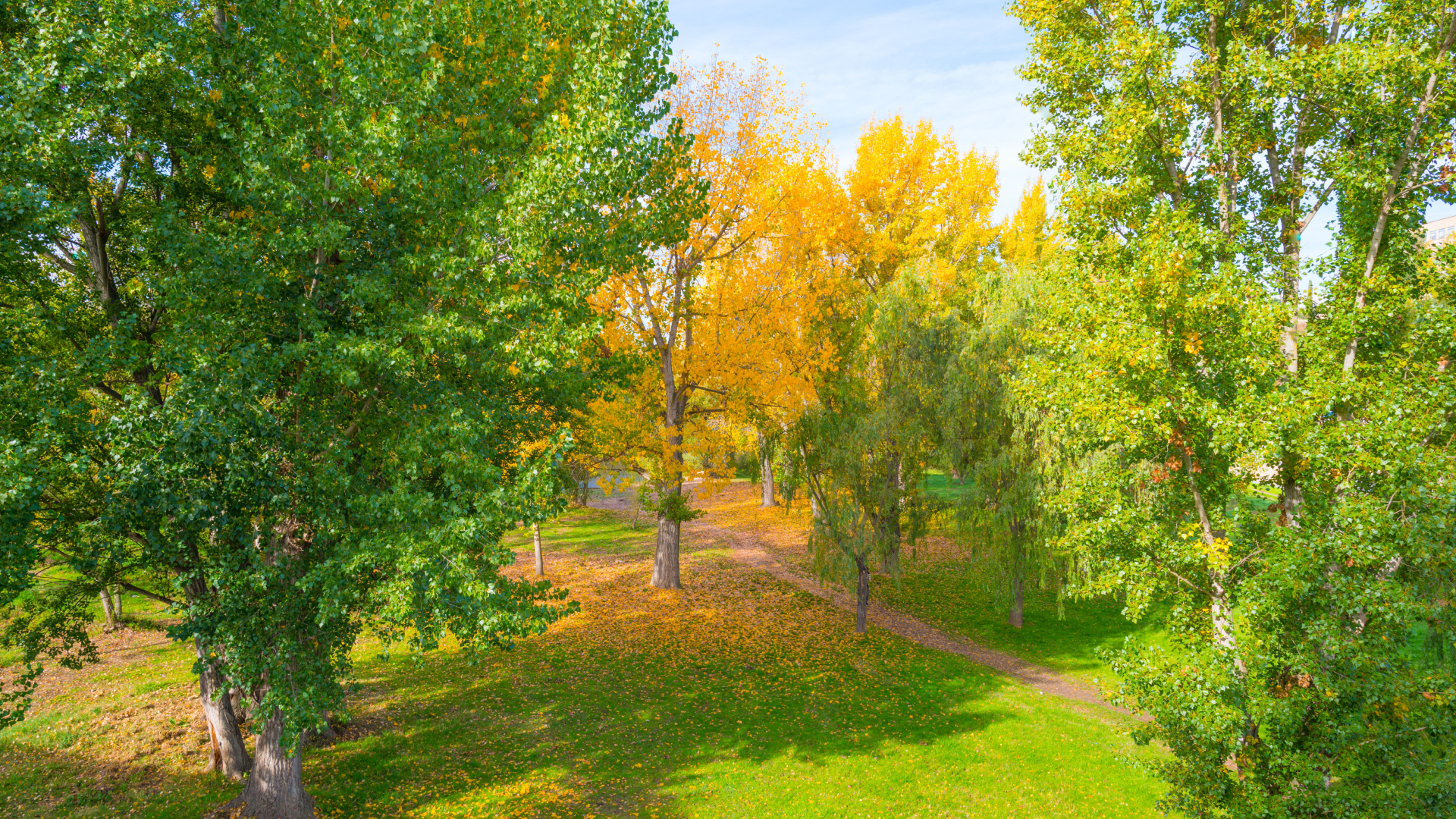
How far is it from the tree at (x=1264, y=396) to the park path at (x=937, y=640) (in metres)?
6.59

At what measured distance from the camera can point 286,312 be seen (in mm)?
9812

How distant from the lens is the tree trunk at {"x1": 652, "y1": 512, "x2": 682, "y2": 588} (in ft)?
75.8

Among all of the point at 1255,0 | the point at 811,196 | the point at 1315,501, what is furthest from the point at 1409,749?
the point at 811,196

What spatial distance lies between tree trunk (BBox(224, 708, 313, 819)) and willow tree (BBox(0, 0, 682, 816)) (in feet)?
0.14

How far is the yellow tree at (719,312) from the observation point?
21047 mm

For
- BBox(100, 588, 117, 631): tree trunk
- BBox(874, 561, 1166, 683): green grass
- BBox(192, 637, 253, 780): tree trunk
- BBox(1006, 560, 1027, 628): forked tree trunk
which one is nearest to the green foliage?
BBox(874, 561, 1166, 683): green grass

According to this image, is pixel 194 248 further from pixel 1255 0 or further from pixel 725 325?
pixel 1255 0

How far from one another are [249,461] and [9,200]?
358 centimetres

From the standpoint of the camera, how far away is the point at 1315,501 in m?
9.62

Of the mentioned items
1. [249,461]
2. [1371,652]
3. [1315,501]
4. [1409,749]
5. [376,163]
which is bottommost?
[1409,749]

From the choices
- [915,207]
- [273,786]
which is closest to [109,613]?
[273,786]

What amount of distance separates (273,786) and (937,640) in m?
17.0

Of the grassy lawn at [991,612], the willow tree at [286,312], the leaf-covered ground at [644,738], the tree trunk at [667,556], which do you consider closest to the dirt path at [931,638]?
the grassy lawn at [991,612]

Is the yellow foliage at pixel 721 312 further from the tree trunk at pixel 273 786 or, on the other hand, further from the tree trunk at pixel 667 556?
the tree trunk at pixel 273 786
